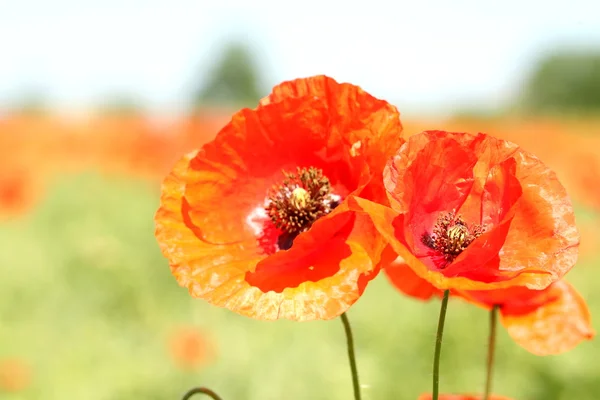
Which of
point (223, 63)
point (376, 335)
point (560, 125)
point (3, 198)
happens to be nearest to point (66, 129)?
point (3, 198)

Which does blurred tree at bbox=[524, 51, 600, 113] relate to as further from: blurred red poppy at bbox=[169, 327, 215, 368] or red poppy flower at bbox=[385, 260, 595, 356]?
red poppy flower at bbox=[385, 260, 595, 356]

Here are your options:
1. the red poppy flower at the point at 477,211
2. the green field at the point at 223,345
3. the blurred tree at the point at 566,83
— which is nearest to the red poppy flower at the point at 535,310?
the red poppy flower at the point at 477,211

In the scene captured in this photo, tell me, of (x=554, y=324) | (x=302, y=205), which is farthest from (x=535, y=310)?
(x=302, y=205)

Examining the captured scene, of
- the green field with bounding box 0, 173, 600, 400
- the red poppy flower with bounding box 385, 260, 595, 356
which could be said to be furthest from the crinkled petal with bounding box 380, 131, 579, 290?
the green field with bounding box 0, 173, 600, 400

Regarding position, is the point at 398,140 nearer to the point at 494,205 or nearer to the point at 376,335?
the point at 494,205

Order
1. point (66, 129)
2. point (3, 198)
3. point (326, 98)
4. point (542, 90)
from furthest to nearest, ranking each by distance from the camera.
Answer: point (542, 90) → point (66, 129) → point (3, 198) → point (326, 98)

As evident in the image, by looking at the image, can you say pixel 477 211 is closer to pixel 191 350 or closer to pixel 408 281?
pixel 408 281

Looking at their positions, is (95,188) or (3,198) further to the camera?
(95,188)
